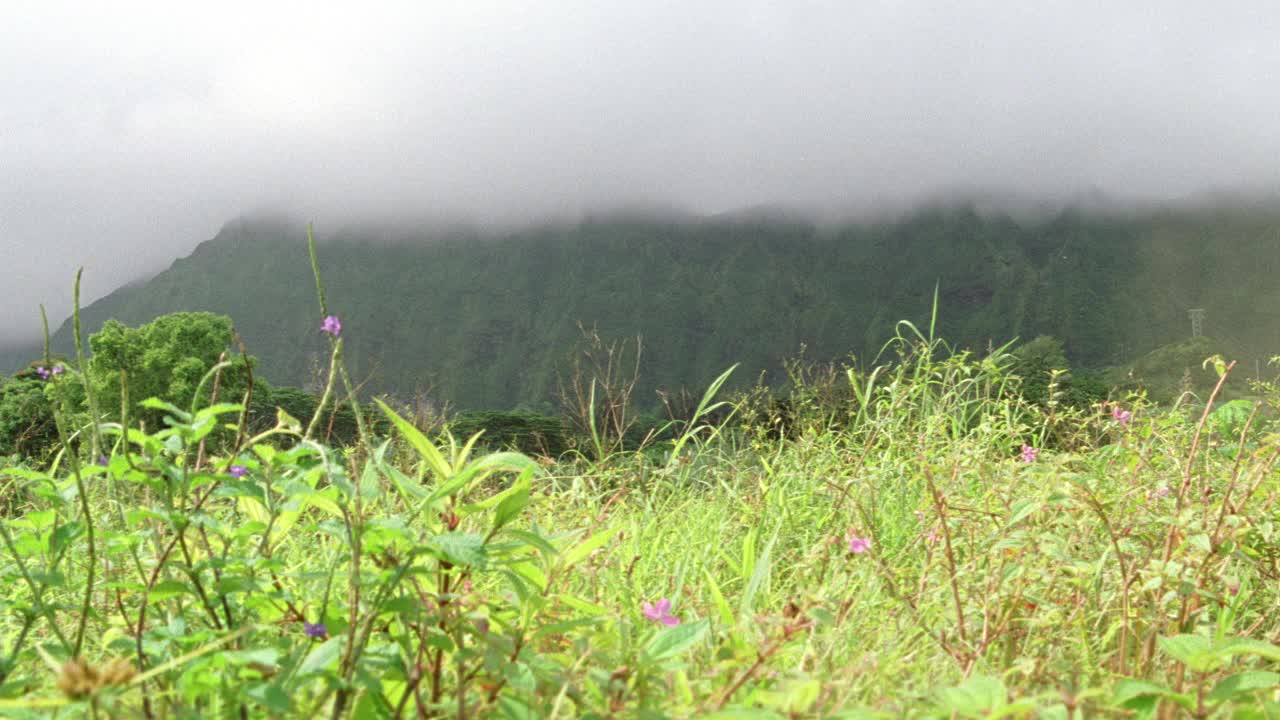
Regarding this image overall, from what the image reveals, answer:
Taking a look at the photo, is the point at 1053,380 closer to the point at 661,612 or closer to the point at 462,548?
the point at 661,612

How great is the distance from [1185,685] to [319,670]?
1586mm

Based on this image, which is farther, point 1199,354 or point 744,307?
point 744,307

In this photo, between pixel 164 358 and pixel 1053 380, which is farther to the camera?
pixel 164 358

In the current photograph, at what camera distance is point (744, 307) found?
182875 mm

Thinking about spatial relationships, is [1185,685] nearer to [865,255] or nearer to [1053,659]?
[1053,659]

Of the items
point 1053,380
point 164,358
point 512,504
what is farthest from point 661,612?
point 164,358

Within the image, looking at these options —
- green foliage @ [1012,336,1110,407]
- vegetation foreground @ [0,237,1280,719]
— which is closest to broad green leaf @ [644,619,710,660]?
vegetation foreground @ [0,237,1280,719]

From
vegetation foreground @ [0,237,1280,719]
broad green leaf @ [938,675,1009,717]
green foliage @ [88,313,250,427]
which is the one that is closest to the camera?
broad green leaf @ [938,675,1009,717]

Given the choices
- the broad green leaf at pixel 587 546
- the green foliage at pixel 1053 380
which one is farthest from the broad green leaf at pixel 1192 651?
the green foliage at pixel 1053 380

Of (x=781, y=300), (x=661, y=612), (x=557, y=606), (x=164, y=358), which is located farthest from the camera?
(x=781, y=300)

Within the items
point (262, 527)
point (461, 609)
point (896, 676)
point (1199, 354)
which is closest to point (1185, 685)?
point (896, 676)

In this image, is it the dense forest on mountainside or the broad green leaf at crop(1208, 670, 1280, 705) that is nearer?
the broad green leaf at crop(1208, 670, 1280, 705)

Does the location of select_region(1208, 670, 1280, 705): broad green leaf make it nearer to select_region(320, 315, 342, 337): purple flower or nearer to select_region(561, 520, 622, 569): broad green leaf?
select_region(561, 520, 622, 569): broad green leaf

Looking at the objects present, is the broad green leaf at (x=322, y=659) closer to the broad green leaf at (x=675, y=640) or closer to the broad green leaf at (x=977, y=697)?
the broad green leaf at (x=675, y=640)
